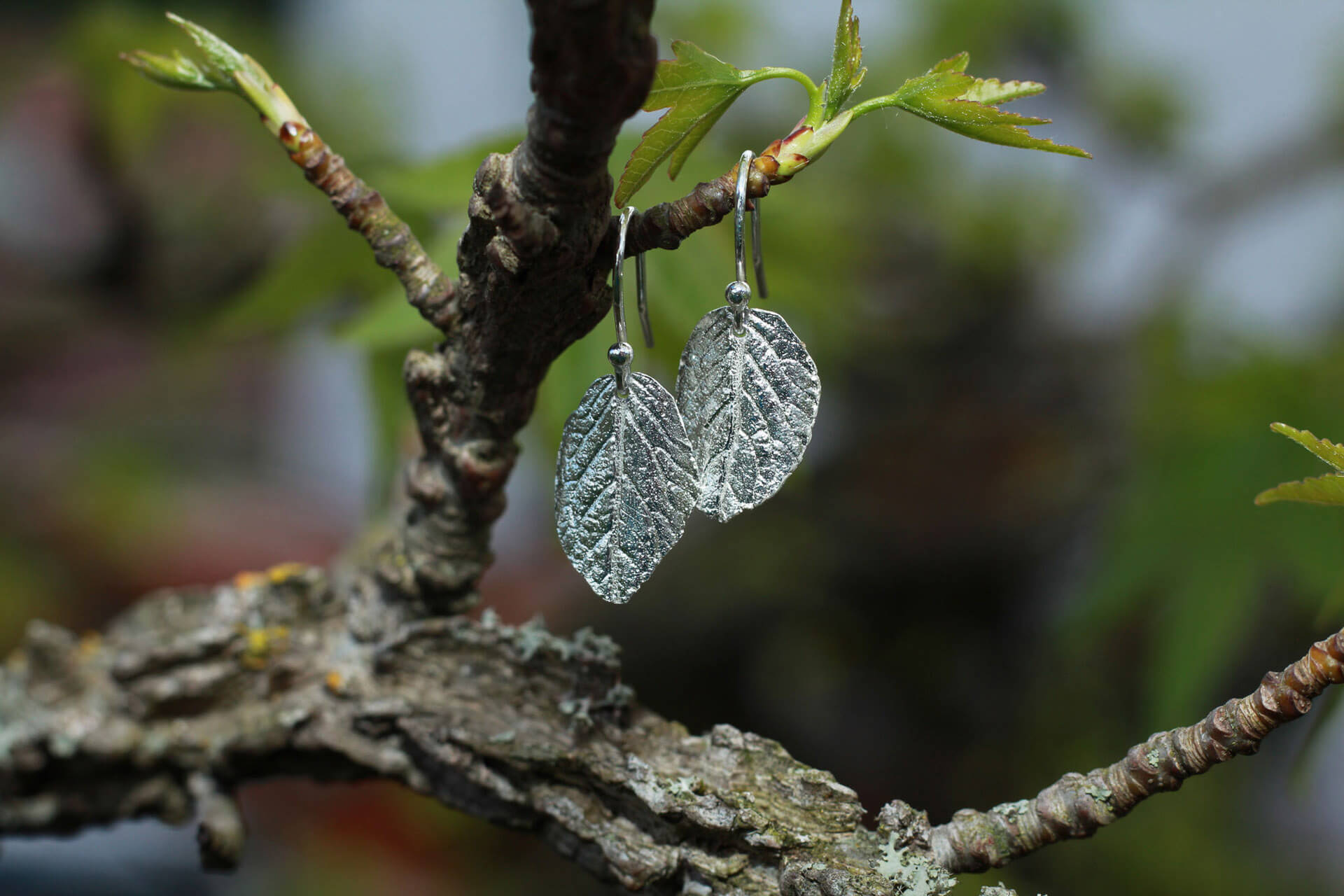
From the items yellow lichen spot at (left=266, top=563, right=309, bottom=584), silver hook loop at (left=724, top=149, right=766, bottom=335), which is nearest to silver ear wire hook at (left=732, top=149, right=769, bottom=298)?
silver hook loop at (left=724, top=149, right=766, bottom=335)

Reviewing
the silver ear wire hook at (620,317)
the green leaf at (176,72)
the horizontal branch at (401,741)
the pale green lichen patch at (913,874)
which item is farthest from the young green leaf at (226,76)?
the pale green lichen patch at (913,874)

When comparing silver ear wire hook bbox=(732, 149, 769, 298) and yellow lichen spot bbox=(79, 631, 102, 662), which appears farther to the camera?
yellow lichen spot bbox=(79, 631, 102, 662)

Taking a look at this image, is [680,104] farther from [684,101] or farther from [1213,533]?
[1213,533]

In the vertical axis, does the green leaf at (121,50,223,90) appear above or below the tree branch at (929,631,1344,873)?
above

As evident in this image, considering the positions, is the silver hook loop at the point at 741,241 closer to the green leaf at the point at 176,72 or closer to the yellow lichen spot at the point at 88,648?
the green leaf at the point at 176,72

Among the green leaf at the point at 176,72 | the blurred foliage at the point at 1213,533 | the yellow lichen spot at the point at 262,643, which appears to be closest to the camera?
the green leaf at the point at 176,72

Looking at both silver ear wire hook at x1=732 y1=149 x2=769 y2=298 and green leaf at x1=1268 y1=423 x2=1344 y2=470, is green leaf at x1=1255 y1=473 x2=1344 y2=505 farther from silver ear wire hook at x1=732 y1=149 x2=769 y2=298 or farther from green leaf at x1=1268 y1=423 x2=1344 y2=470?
silver ear wire hook at x1=732 y1=149 x2=769 y2=298

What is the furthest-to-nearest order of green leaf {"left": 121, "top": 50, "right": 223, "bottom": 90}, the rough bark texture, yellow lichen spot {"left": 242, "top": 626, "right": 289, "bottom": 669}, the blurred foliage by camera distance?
1. the blurred foliage
2. yellow lichen spot {"left": 242, "top": 626, "right": 289, "bottom": 669}
3. green leaf {"left": 121, "top": 50, "right": 223, "bottom": 90}
4. the rough bark texture
